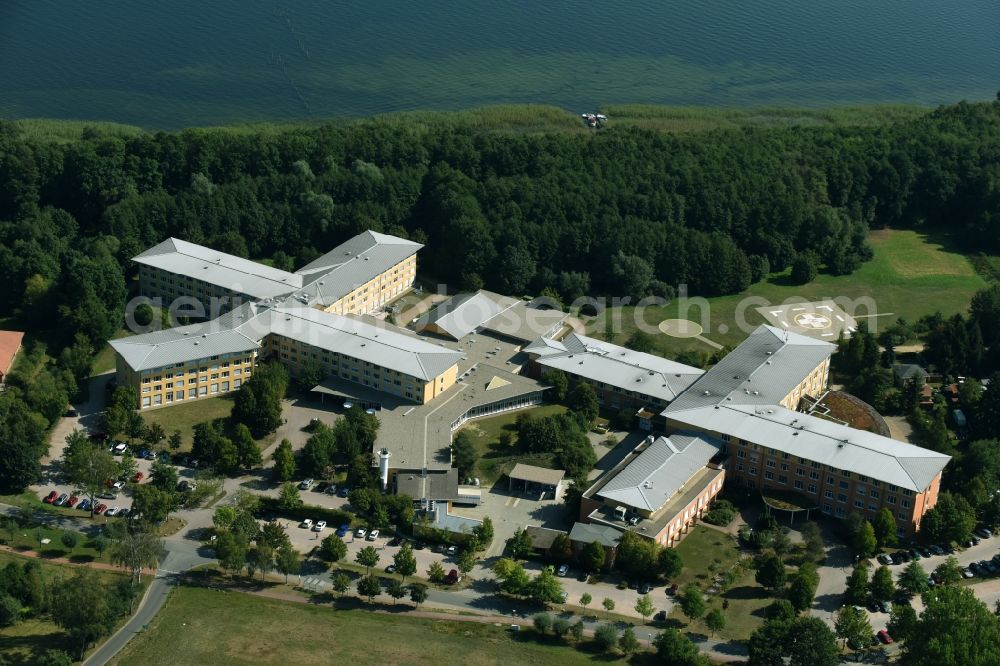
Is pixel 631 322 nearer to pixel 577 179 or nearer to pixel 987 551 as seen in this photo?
pixel 577 179

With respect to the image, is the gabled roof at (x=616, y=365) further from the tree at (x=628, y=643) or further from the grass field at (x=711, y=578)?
the tree at (x=628, y=643)

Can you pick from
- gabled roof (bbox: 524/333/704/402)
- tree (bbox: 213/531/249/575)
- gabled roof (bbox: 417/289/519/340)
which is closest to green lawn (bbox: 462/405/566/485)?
gabled roof (bbox: 524/333/704/402)

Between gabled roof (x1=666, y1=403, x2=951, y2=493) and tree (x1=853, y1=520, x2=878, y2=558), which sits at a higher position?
gabled roof (x1=666, y1=403, x2=951, y2=493)

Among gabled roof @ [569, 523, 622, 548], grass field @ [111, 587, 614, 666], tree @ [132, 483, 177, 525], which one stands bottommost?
grass field @ [111, 587, 614, 666]

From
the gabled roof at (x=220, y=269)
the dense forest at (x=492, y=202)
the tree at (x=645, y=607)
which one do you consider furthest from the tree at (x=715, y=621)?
the gabled roof at (x=220, y=269)

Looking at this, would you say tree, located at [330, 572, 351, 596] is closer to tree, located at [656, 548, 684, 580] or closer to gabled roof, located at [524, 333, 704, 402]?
tree, located at [656, 548, 684, 580]

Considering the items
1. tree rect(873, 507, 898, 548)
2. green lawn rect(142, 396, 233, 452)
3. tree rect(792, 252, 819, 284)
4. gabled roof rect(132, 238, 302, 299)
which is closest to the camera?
tree rect(873, 507, 898, 548)

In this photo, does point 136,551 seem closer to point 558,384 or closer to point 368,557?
point 368,557
